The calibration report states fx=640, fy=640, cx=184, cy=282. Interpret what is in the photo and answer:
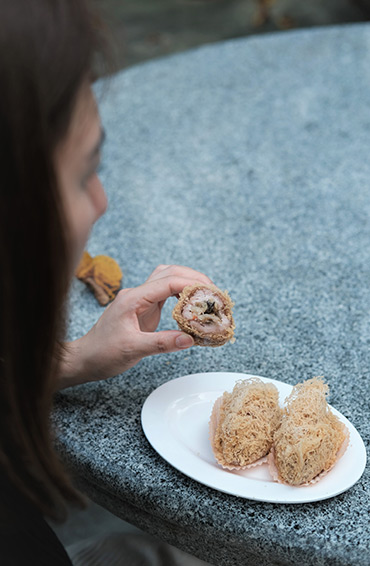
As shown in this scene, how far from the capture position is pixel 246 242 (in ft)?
4.29

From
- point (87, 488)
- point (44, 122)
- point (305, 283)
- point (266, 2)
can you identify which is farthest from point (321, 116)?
point (266, 2)

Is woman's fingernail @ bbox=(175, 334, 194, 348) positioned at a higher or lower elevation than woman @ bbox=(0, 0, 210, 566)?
lower

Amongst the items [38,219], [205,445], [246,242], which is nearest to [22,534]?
[205,445]

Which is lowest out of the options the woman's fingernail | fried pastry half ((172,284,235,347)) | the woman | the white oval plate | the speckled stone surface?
the speckled stone surface

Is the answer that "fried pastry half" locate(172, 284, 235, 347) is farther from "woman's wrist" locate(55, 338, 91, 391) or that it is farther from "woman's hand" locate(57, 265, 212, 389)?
"woman's wrist" locate(55, 338, 91, 391)

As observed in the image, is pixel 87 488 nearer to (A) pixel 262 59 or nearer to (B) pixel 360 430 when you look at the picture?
(B) pixel 360 430

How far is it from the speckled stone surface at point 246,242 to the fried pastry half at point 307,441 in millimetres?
48

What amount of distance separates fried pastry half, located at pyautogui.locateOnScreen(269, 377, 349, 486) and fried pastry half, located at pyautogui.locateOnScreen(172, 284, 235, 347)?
0.15 meters

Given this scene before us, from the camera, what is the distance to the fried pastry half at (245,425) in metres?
0.77

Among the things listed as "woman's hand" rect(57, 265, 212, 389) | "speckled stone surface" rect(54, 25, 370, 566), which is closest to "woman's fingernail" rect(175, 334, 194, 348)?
"woman's hand" rect(57, 265, 212, 389)

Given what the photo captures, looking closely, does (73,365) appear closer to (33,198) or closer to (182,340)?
(182,340)

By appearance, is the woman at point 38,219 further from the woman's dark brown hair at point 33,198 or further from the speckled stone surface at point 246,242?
the speckled stone surface at point 246,242

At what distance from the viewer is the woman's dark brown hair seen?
0.50 m

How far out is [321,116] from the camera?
1.71 metres
